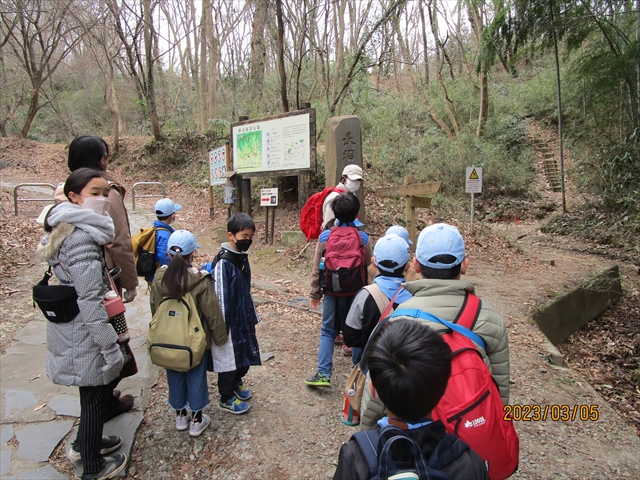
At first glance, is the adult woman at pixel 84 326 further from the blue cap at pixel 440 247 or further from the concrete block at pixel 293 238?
the concrete block at pixel 293 238

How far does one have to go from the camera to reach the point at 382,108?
612 inches

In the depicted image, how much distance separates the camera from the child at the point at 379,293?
2.48 m

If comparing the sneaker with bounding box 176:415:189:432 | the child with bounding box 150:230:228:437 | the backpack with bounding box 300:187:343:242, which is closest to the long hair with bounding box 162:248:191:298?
the child with bounding box 150:230:228:437

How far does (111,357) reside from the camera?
2146mm

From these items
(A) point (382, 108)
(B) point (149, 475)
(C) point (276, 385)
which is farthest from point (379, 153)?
(B) point (149, 475)

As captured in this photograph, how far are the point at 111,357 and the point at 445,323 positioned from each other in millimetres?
1716

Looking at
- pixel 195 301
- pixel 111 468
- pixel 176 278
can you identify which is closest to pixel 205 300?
pixel 195 301

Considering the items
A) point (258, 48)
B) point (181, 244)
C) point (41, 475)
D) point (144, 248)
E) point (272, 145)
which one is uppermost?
point (258, 48)

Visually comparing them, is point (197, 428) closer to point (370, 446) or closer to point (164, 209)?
point (164, 209)

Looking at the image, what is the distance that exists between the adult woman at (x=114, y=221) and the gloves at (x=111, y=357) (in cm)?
64

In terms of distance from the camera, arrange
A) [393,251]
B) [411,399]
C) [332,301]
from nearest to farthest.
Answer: [411,399]
[393,251]
[332,301]

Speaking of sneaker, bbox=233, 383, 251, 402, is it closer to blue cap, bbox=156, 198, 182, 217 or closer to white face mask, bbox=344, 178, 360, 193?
blue cap, bbox=156, 198, 182, 217

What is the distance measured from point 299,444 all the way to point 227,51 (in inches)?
797
